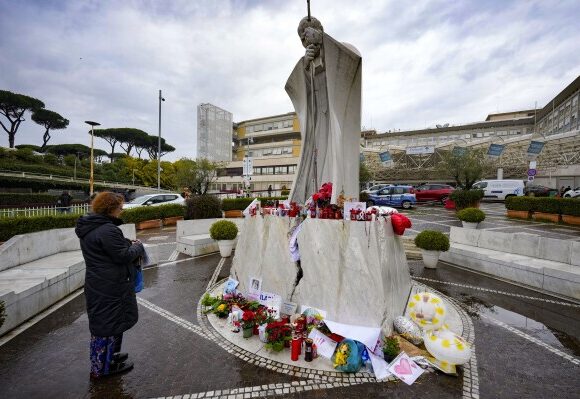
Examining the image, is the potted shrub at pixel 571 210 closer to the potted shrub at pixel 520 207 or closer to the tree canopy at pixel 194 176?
the potted shrub at pixel 520 207

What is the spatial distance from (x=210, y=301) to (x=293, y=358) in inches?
95.3

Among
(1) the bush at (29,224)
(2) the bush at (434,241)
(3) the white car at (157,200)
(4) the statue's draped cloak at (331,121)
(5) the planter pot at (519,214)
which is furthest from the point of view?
(3) the white car at (157,200)

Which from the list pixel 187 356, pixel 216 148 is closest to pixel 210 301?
pixel 187 356

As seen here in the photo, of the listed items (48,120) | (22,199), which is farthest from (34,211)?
(48,120)

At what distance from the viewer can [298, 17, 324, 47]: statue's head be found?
7328 millimetres

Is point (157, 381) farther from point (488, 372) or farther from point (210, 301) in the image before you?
point (488, 372)

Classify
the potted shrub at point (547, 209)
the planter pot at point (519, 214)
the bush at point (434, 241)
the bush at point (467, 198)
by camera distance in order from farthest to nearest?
the bush at point (467, 198) < the planter pot at point (519, 214) < the potted shrub at point (547, 209) < the bush at point (434, 241)

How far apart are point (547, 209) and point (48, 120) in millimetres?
76260

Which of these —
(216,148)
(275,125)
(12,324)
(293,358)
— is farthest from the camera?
(216,148)

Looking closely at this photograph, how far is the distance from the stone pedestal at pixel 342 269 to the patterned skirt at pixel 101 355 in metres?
2.85

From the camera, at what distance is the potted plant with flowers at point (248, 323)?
4.79 m

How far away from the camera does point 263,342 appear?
464 cm

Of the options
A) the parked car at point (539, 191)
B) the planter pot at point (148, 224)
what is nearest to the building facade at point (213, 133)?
the planter pot at point (148, 224)

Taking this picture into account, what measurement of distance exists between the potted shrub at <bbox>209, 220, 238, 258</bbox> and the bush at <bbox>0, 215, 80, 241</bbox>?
6.02 m
